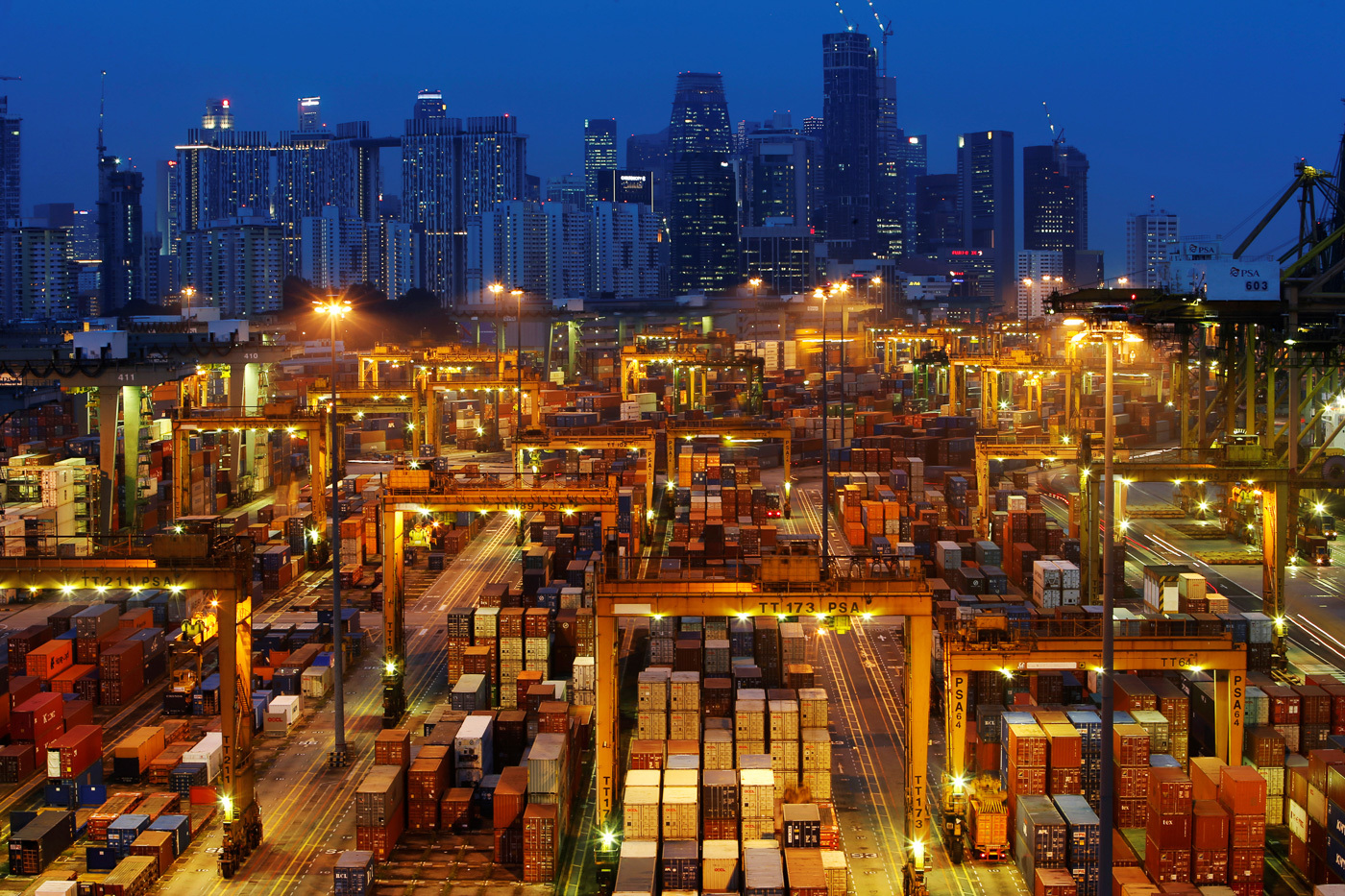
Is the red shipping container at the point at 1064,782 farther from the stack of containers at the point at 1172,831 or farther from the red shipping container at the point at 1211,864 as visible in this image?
the red shipping container at the point at 1211,864

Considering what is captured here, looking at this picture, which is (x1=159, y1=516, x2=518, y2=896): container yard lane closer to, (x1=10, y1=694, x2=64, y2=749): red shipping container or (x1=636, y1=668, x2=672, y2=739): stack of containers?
(x1=10, y1=694, x2=64, y2=749): red shipping container

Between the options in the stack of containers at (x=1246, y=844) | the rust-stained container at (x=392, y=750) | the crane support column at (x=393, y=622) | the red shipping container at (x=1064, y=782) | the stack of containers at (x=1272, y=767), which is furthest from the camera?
the crane support column at (x=393, y=622)

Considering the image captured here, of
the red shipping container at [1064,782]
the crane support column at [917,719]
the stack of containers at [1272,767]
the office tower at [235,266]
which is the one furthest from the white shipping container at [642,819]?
the office tower at [235,266]

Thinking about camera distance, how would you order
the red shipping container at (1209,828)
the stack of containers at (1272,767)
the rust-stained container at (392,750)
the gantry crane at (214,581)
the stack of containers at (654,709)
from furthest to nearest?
the stack of containers at (654,709) → the rust-stained container at (392,750) → the stack of containers at (1272,767) → the gantry crane at (214,581) → the red shipping container at (1209,828)

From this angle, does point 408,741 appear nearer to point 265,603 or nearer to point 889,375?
point 265,603

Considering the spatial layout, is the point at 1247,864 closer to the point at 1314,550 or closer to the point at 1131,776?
the point at 1131,776

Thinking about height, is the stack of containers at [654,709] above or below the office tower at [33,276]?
Result: below

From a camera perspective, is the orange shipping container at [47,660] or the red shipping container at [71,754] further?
the orange shipping container at [47,660]

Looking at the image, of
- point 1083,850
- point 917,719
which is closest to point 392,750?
point 917,719
